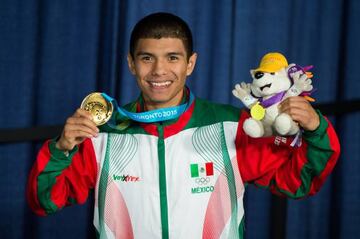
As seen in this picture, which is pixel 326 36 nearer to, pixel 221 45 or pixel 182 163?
pixel 221 45

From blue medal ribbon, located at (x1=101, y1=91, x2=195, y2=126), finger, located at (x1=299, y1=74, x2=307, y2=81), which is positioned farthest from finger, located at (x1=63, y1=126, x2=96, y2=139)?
finger, located at (x1=299, y1=74, x2=307, y2=81)

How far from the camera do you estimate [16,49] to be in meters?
2.49

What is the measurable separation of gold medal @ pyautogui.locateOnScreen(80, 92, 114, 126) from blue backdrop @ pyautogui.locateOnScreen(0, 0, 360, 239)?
0.84m

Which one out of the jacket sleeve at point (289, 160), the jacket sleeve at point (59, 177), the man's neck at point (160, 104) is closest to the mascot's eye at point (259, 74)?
the jacket sleeve at point (289, 160)

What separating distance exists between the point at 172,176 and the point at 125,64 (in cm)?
92

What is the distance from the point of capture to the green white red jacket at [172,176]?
1.67 m

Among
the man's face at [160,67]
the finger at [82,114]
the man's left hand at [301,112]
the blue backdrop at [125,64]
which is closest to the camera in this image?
the man's left hand at [301,112]

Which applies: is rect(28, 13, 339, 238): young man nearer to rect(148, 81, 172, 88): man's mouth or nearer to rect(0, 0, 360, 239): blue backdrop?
rect(148, 81, 172, 88): man's mouth

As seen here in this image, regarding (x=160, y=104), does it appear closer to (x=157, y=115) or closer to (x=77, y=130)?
(x=157, y=115)

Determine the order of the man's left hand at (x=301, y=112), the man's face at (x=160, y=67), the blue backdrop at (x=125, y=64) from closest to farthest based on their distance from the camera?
the man's left hand at (x=301, y=112) → the man's face at (x=160, y=67) → the blue backdrop at (x=125, y=64)

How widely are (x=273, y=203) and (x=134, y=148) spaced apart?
105 cm

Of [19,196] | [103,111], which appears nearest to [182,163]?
[103,111]

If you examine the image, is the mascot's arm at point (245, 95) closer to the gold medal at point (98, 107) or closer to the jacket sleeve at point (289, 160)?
the jacket sleeve at point (289, 160)

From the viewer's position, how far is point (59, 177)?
1666 mm
